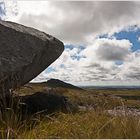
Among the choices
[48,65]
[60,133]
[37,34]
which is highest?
[37,34]

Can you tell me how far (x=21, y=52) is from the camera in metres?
12.6

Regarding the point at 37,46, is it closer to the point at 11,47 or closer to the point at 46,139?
the point at 11,47

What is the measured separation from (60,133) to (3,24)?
6.33 metres

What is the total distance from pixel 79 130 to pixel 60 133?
54 centimetres

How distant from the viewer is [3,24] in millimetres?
12734

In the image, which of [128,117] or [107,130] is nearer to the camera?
[107,130]

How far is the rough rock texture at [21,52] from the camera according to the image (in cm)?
1170

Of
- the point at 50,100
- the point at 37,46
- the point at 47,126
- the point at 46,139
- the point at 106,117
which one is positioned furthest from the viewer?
the point at 50,100

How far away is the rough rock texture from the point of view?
11.7 meters

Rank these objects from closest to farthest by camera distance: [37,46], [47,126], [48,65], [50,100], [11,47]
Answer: [47,126] < [11,47] < [37,46] < [50,100] < [48,65]

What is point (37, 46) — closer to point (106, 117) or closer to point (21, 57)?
point (21, 57)

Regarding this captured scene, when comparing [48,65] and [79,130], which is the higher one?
[48,65]

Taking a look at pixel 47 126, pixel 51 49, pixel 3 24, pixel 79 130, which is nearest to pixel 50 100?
pixel 51 49

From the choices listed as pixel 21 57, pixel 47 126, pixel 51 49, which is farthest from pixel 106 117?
pixel 51 49
